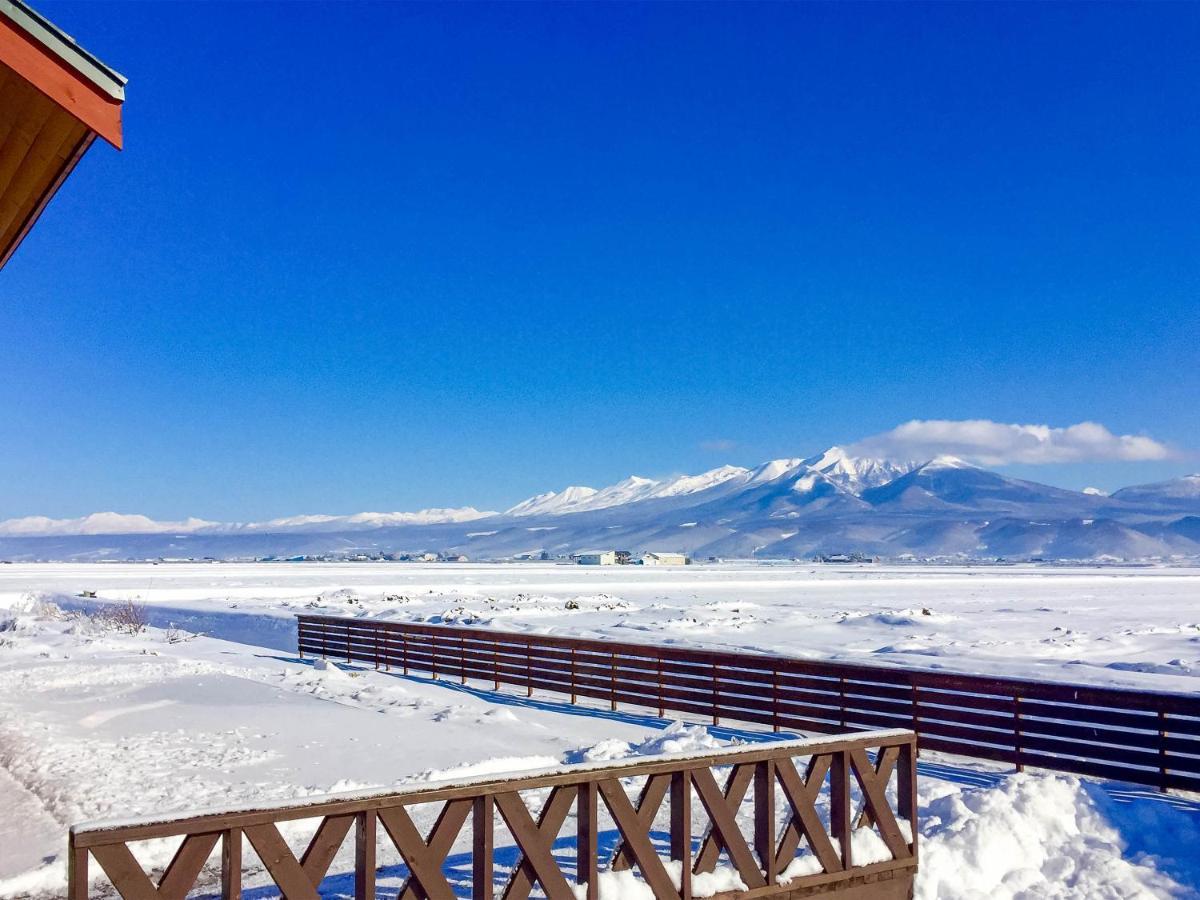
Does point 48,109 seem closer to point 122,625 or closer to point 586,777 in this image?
point 586,777

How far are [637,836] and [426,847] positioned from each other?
120cm

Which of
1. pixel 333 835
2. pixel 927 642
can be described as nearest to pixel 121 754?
pixel 333 835

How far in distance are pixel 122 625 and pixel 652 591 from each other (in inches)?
1630

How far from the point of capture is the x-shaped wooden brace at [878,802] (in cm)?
641

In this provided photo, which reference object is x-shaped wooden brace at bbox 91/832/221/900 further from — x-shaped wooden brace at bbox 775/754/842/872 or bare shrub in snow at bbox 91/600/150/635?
bare shrub in snow at bbox 91/600/150/635

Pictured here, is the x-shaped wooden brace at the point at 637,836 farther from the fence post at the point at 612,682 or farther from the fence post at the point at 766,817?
the fence post at the point at 612,682

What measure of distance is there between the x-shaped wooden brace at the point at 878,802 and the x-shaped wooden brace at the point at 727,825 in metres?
0.93

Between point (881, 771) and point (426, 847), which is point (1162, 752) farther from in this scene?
point (426, 847)

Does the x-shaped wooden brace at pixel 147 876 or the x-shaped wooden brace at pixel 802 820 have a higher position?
the x-shaped wooden brace at pixel 147 876

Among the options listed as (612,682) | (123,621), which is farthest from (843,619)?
(123,621)

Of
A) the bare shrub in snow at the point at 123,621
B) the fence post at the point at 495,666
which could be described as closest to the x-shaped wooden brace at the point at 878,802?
the fence post at the point at 495,666

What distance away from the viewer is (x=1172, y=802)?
10688mm

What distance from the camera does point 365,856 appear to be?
16.0ft

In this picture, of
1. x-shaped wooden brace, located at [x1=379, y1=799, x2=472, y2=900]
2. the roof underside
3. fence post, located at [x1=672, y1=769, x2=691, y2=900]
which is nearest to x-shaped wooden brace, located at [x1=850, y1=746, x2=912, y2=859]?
fence post, located at [x1=672, y1=769, x2=691, y2=900]
